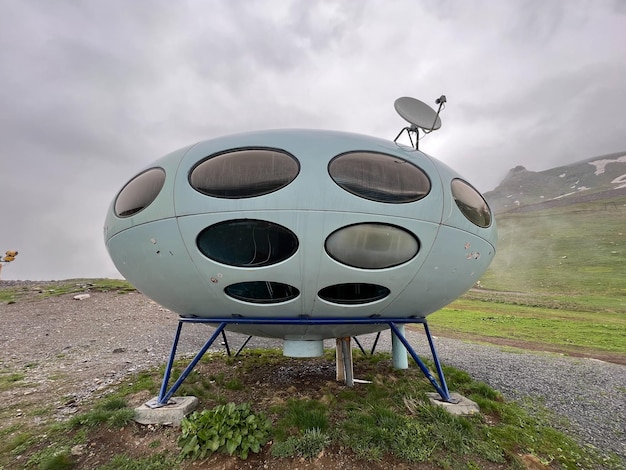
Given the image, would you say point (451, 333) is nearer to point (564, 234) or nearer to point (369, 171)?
point (369, 171)

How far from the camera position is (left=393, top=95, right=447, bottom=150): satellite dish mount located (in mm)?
6473

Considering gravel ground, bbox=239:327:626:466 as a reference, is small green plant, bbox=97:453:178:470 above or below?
above

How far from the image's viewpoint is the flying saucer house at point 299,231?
5000 mm

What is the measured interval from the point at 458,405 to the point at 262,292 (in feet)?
14.4

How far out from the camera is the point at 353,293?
218 inches

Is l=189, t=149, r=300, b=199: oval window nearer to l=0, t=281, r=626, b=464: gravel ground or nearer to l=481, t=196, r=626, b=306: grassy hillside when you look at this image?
l=0, t=281, r=626, b=464: gravel ground

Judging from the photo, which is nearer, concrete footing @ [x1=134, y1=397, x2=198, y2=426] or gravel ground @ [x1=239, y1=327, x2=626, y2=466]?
concrete footing @ [x1=134, y1=397, x2=198, y2=426]

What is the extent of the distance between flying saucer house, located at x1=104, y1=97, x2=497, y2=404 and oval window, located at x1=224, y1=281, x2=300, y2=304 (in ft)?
0.06

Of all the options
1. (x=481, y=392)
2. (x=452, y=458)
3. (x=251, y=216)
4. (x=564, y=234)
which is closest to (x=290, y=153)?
(x=251, y=216)

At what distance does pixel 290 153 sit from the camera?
5.31m

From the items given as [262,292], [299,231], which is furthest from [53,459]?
[299,231]

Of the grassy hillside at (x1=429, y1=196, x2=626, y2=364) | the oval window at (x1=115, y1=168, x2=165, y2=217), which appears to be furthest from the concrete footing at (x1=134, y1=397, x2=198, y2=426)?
the grassy hillside at (x1=429, y1=196, x2=626, y2=364)

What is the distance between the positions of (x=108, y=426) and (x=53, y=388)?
4204mm

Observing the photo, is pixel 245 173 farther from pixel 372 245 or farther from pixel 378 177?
pixel 372 245
